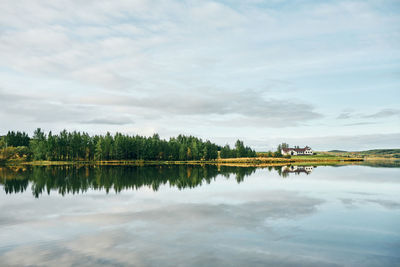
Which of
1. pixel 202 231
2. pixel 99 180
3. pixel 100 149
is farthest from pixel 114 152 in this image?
pixel 202 231

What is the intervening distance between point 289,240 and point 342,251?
286cm

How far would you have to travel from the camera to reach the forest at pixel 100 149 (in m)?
151

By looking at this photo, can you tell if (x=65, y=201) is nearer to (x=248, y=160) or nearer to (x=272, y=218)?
(x=272, y=218)

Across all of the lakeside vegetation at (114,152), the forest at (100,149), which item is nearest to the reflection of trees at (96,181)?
the lakeside vegetation at (114,152)

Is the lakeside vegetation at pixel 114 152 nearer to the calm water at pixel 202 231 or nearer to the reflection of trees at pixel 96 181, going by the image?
the reflection of trees at pixel 96 181

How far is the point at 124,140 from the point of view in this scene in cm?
16212

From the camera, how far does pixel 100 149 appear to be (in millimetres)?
153625

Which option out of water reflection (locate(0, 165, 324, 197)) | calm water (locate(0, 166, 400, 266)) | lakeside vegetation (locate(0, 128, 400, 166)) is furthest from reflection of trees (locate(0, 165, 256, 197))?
lakeside vegetation (locate(0, 128, 400, 166))

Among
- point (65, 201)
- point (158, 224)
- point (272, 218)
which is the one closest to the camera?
point (158, 224)

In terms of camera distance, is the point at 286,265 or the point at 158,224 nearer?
the point at 286,265

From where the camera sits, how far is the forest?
15062 cm

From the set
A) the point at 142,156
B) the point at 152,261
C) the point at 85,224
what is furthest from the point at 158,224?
the point at 142,156

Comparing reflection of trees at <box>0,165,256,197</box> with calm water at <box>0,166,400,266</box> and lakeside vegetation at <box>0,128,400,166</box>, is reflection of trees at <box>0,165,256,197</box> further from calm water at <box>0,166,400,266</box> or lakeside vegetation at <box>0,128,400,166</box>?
lakeside vegetation at <box>0,128,400,166</box>

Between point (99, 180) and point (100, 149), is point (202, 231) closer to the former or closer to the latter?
point (99, 180)
